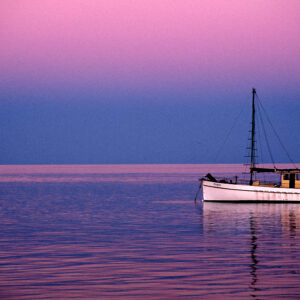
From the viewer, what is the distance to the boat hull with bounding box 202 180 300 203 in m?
70.1

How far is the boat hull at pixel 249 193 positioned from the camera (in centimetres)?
7006

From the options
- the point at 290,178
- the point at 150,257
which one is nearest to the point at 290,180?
the point at 290,178

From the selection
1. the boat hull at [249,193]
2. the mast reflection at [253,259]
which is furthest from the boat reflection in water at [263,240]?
the boat hull at [249,193]

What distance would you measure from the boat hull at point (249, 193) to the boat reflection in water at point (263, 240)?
1.90 metres

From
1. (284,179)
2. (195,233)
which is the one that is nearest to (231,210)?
(284,179)

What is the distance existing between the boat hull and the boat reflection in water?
190 centimetres

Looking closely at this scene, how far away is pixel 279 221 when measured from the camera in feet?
165

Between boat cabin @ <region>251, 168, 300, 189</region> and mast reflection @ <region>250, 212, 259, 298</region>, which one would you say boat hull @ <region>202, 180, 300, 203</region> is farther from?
mast reflection @ <region>250, 212, 259, 298</region>

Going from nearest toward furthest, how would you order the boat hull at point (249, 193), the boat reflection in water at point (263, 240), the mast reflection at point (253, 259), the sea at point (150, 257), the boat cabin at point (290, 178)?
the sea at point (150, 257) < the mast reflection at point (253, 259) < the boat reflection in water at point (263, 240) < the boat cabin at point (290, 178) < the boat hull at point (249, 193)

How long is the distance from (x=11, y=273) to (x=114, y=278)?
4.30m

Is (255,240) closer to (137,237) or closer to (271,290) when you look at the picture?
(137,237)

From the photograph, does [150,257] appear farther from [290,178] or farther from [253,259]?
[290,178]

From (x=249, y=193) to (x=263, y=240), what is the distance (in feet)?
113

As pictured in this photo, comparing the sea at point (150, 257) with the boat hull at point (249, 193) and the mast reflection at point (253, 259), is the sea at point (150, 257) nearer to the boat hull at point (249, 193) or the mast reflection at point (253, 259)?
the mast reflection at point (253, 259)
